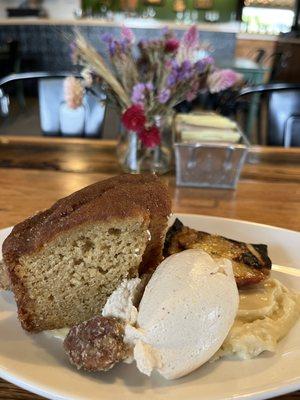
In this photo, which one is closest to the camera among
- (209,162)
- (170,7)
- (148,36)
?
(209,162)

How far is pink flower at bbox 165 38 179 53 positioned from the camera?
4.50 feet

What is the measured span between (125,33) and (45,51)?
16.0 feet

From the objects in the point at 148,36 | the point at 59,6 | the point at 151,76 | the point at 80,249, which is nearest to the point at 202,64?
the point at 151,76

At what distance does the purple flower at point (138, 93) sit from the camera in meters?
1.31

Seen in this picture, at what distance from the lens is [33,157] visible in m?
1.68

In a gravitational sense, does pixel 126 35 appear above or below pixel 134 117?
above

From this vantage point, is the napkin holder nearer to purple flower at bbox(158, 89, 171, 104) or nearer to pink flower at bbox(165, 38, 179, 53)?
purple flower at bbox(158, 89, 171, 104)

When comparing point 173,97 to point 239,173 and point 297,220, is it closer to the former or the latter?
point 239,173

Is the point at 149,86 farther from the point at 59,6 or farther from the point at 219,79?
the point at 59,6

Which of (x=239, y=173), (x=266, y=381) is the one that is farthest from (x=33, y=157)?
(x=266, y=381)

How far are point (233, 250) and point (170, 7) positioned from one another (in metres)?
8.22

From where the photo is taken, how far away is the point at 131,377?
0.70 meters

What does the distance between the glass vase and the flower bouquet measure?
0.10 ft

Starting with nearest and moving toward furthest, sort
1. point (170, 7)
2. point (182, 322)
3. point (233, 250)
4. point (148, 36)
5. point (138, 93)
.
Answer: point (182, 322) < point (233, 250) < point (138, 93) < point (148, 36) < point (170, 7)
